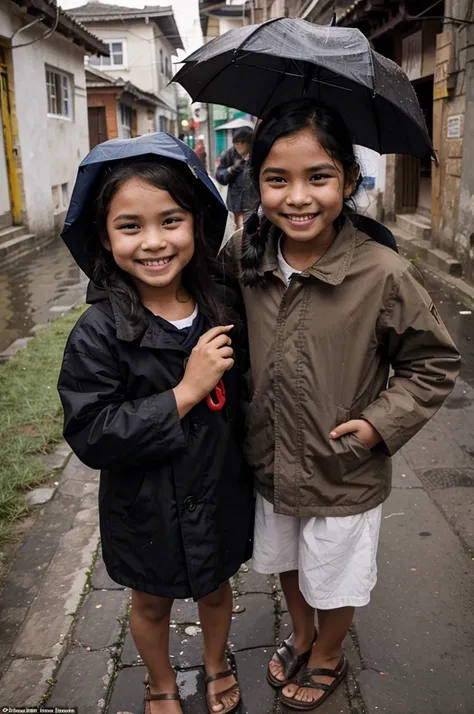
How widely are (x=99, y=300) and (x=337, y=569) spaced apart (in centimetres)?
105

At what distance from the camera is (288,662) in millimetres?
2229

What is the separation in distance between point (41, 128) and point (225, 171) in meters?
5.83

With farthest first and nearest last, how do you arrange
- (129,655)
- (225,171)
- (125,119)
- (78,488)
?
(125,119)
(225,171)
(78,488)
(129,655)

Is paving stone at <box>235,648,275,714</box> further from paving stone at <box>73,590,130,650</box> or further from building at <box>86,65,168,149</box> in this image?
building at <box>86,65,168,149</box>

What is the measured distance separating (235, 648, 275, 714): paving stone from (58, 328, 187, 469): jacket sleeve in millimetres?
998

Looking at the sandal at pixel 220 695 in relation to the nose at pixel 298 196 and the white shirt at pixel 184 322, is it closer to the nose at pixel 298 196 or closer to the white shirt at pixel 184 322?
the white shirt at pixel 184 322

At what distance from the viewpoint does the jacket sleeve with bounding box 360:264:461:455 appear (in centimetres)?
178

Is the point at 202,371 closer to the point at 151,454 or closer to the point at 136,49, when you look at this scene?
the point at 151,454

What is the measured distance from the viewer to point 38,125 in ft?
41.4

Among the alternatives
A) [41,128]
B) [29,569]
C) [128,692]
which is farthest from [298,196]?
[41,128]

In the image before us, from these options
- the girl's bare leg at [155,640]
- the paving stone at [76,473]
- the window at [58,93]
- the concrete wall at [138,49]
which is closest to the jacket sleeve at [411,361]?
the girl's bare leg at [155,640]

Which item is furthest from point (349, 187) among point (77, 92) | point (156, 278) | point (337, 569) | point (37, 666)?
point (77, 92)

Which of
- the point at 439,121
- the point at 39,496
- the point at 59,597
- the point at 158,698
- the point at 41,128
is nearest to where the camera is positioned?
the point at 158,698

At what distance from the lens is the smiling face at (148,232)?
1.71 m
